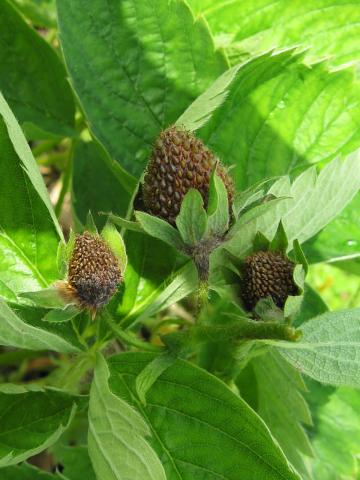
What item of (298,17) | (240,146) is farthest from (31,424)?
(298,17)

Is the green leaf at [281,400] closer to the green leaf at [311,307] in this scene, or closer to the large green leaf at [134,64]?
the green leaf at [311,307]

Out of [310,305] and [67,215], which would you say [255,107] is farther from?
[67,215]

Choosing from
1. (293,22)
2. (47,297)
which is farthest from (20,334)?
(293,22)

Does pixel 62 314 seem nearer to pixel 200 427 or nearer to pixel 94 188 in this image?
pixel 200 427

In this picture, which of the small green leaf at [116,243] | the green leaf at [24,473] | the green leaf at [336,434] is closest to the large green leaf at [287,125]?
the small green leaf at [116,243]

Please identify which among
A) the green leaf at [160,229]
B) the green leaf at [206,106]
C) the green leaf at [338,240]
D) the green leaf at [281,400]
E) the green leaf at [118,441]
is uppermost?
the green leaf at [206,106]

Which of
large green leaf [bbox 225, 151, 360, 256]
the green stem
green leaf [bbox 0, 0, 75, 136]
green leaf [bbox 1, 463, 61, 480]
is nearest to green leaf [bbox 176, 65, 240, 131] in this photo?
large green leaf [bbox 225, 151, 360, 256]
